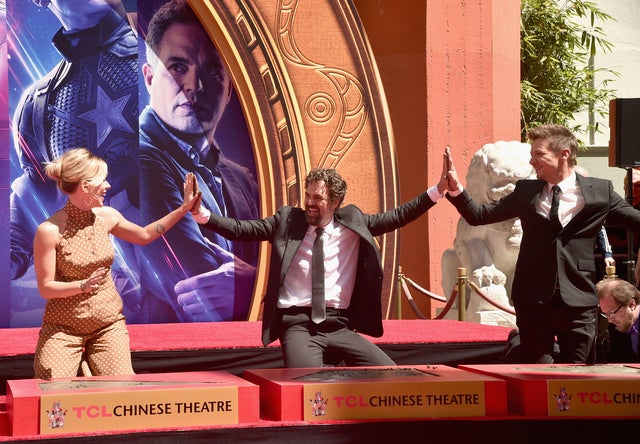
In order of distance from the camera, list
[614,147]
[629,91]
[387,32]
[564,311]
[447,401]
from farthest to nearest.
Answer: [629,91], [387,32], [614,147], [564,311], [447,401]

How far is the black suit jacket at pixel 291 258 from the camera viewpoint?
4.13 m

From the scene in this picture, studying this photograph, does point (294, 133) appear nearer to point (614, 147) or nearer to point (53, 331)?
point (614, 147)

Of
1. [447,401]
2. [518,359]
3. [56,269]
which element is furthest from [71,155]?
[518,359]

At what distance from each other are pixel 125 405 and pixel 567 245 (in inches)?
78.9

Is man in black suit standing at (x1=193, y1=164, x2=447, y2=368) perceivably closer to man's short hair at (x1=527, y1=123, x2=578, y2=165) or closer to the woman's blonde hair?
man's short hair at (x1=527, y1=123, x2=578, y2=165)

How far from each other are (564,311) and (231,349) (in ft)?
6.63

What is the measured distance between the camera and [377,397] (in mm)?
2883

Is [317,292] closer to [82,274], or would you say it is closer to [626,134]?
[82,274]

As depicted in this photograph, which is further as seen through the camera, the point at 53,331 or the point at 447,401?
the point at 53,331

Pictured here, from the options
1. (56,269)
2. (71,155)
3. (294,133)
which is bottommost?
(56,269)

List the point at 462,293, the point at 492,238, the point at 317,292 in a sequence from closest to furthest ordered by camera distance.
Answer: the point at 317,292 → the point at 462,293 → the point at 492,238

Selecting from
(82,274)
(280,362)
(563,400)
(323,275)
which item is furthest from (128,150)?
(563,400)

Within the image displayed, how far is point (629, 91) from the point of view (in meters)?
18.9

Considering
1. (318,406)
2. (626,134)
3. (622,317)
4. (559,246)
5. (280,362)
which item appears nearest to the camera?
(318,406)
